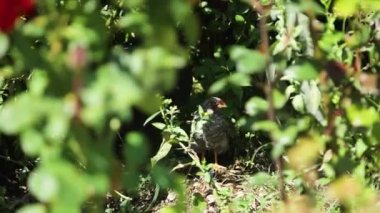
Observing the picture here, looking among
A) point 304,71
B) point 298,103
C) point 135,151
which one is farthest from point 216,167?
point 135,151

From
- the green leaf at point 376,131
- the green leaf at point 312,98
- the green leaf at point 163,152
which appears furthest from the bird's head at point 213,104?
the green leaf at point 376,131

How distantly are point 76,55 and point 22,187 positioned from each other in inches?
104

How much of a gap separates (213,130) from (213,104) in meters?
0.13

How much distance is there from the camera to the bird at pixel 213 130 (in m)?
3.70

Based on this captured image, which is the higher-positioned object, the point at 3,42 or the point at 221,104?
the point at 3,42

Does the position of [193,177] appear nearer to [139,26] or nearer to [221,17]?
[221,17]

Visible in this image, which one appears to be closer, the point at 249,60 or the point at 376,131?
the point at 249,60

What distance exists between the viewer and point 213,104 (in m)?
3.82

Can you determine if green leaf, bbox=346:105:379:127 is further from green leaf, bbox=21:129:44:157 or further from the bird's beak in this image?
the bird's beak

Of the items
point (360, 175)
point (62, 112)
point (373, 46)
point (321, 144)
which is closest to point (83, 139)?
point (62, 112)

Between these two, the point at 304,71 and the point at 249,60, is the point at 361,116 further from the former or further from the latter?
the point at 249,60

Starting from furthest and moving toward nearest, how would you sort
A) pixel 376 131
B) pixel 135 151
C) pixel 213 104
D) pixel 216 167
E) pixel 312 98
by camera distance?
1. pixel 213 104
2. pixel 216 167
3. pixel 312 98
4. pixel 376 131
5. pixel 135 151

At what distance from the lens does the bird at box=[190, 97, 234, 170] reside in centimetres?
370

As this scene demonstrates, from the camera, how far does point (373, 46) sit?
1.77 meters
